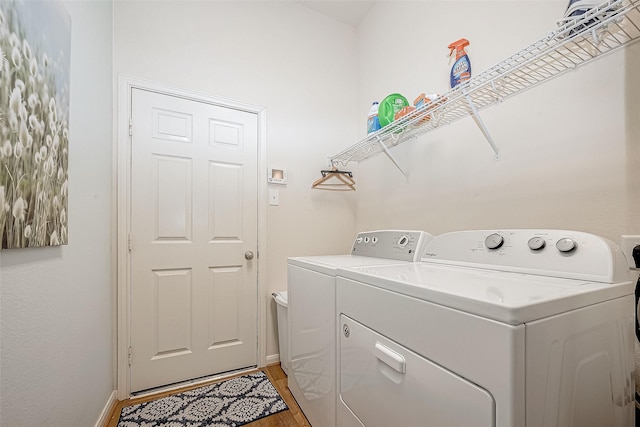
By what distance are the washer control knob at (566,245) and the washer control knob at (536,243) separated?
0.04 meters

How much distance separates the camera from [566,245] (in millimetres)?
834

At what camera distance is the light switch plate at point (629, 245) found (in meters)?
0.92

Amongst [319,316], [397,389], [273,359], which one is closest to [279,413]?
[273,359]

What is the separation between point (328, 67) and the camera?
247 cm

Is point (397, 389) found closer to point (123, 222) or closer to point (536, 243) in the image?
point (536, 243)

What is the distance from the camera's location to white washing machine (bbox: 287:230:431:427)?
1205 mm

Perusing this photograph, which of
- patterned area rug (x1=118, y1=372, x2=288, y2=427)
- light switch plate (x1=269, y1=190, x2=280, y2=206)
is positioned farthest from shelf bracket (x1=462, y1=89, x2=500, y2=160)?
patterned area rug (x1=118, y1=372, x2=288, y2=427)

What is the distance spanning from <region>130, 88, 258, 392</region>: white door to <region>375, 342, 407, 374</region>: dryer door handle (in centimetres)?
142

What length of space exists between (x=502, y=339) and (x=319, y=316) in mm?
860

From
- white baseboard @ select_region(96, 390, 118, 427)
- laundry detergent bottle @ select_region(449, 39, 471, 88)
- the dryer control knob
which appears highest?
laundry detergent bottle @ select_region(449, 39, 471, 88)

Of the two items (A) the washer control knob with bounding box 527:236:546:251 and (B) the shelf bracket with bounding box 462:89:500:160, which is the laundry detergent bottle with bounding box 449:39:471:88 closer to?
(B) the shelf bracket with bounding box 462:89:500:160

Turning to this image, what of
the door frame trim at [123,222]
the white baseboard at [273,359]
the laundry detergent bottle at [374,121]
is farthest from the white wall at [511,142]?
the door frame trim at [123,222]

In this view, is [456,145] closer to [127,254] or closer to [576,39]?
[576,39]

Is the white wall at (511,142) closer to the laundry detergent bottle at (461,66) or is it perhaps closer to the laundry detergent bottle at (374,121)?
the laundry detergent bottle at (461,66)
